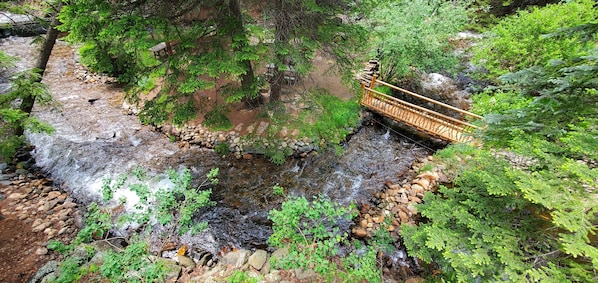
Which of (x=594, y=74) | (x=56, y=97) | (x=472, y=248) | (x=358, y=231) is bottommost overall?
(x=358, y=231)

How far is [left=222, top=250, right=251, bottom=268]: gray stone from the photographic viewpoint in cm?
500

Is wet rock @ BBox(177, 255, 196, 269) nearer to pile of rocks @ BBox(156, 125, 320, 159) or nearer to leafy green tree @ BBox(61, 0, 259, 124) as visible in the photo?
leafy green tree @ BBox(61, 0, 259, 124)

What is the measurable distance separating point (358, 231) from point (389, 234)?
67cm

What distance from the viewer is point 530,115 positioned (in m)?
3.49

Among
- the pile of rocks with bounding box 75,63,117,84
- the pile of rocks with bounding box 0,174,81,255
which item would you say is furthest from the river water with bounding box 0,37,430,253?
the pile of rocks with bounding box 75,63,117,84

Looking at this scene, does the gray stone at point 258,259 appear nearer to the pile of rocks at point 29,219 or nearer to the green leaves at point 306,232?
the green leaves at point 306,232

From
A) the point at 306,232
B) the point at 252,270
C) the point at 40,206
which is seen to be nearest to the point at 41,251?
the point at 40,206

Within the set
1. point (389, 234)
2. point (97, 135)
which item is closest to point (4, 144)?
point (97, 135)

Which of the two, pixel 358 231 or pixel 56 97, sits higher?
pixel 56 97

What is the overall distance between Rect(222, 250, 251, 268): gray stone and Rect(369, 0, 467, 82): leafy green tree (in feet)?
25.7

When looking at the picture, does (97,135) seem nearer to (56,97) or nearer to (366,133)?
(56,97)

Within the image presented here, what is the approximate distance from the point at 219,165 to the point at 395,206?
4.95 meters

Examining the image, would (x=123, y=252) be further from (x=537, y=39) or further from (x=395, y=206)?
(x=537, y=39)

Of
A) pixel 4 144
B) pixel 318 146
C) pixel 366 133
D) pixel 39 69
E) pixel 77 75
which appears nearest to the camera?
pixel 4 144
